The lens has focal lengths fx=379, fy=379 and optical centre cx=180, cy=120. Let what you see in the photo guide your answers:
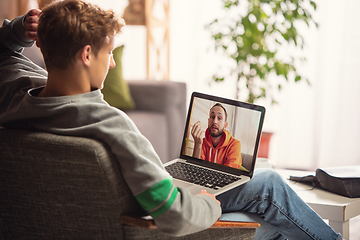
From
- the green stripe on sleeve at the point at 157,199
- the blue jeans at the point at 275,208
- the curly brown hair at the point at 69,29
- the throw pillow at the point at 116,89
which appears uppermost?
the curly brown hair at the point at 69,29

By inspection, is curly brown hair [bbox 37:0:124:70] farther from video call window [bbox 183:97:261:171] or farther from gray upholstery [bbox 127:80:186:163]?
gray upholstery [bbox 127:80:186:163]

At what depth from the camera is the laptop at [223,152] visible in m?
1.06

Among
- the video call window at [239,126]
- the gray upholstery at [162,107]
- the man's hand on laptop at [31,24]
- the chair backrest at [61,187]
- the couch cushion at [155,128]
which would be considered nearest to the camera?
the chair backrest at [61,187]

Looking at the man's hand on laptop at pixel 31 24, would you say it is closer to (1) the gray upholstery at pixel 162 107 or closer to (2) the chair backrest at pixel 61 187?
(2) the chair backrest at pixel 61 187

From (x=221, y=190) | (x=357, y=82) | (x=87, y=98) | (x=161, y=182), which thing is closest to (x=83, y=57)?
(x=87, y=98)

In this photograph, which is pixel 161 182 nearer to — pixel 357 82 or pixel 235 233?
pixel 235 233

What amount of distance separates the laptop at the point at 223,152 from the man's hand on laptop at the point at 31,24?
505 millimetres

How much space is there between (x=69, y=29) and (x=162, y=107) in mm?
1546

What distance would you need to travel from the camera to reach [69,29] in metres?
0.74

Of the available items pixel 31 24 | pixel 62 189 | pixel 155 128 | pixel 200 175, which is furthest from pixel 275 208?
pixel 155 128

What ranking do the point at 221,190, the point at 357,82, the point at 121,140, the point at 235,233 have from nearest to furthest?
the point at 121,140
the point at 235,233
the point at 221,190
the point at 357,82

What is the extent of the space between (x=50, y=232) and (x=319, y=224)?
69cm

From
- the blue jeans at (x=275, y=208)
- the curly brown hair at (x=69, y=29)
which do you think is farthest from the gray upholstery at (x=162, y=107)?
the curly brown hair at (x=69, y=29)

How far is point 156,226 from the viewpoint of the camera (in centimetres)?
68
